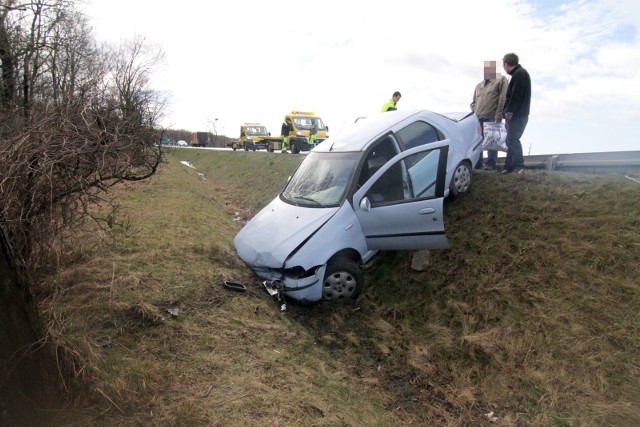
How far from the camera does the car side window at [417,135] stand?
19.8ft

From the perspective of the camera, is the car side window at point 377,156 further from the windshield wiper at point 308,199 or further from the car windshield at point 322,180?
the windshield wiper at point 308,199

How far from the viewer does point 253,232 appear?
18.5 feet

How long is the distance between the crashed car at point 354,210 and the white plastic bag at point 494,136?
165 cm

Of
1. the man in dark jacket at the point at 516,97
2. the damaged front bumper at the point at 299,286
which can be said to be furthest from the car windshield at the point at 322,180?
the man in dark jacket at the point at 516,97

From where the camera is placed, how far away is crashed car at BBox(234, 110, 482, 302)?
5.01 m

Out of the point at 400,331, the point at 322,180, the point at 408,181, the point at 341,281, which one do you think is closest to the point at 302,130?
the point at 322,180

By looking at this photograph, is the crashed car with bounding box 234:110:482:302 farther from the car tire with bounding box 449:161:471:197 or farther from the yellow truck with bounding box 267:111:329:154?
the yellow truck with bounding box 267:111:329:154

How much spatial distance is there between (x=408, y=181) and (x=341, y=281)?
166cm

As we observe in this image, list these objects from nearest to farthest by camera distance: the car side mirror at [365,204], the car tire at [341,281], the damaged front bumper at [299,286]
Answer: the damaged front bumper at [299,286], the car tire at [341,281], the car side mirror at [365,204]

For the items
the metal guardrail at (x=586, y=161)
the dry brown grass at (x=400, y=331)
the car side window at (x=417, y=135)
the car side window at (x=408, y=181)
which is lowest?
the dry brown grass at (x=400, y=331)

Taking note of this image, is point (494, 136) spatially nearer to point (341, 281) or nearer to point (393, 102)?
point (393, 102)

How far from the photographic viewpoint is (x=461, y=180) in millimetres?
6535

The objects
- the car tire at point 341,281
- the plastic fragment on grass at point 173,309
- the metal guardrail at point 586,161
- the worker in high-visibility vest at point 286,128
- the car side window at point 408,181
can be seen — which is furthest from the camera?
the worker in high-visibility vest at point 286,128

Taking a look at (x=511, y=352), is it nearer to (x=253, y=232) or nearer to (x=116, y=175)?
(x=253, y=232)
